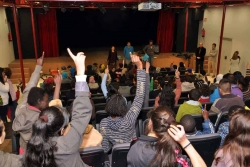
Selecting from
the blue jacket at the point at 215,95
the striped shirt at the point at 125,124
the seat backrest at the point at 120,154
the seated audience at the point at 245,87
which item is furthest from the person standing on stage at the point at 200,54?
the seat backrest at the point at 120,154

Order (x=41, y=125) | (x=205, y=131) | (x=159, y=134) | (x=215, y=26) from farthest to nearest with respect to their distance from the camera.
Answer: (x=215, y=26) → (x=205, y=131) → (x=159, y=134) → (x=41, y=125)

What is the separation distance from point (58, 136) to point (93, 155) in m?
0.60

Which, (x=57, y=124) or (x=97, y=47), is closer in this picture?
(x=57, y=124)

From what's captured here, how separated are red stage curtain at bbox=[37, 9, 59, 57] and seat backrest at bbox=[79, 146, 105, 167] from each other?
10489mm

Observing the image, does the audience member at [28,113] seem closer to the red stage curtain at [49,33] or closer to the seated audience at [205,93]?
the seated audience at [205,93]

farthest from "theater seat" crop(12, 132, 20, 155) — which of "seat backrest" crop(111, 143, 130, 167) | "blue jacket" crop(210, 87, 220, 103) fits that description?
"blue jacket" crop(210, 87, 220, 103)

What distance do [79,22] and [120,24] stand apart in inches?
91.4

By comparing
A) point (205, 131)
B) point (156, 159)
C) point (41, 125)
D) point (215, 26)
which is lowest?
point (205, 131)

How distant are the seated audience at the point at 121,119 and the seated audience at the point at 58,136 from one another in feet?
2.80

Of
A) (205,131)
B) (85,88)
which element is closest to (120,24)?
(205,131)

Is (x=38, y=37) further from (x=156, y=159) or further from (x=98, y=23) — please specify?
(x=156, y=159)

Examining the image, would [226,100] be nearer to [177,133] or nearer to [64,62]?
[177,133]

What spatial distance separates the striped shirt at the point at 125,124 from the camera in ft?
7.94

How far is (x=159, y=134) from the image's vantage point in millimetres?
1593
